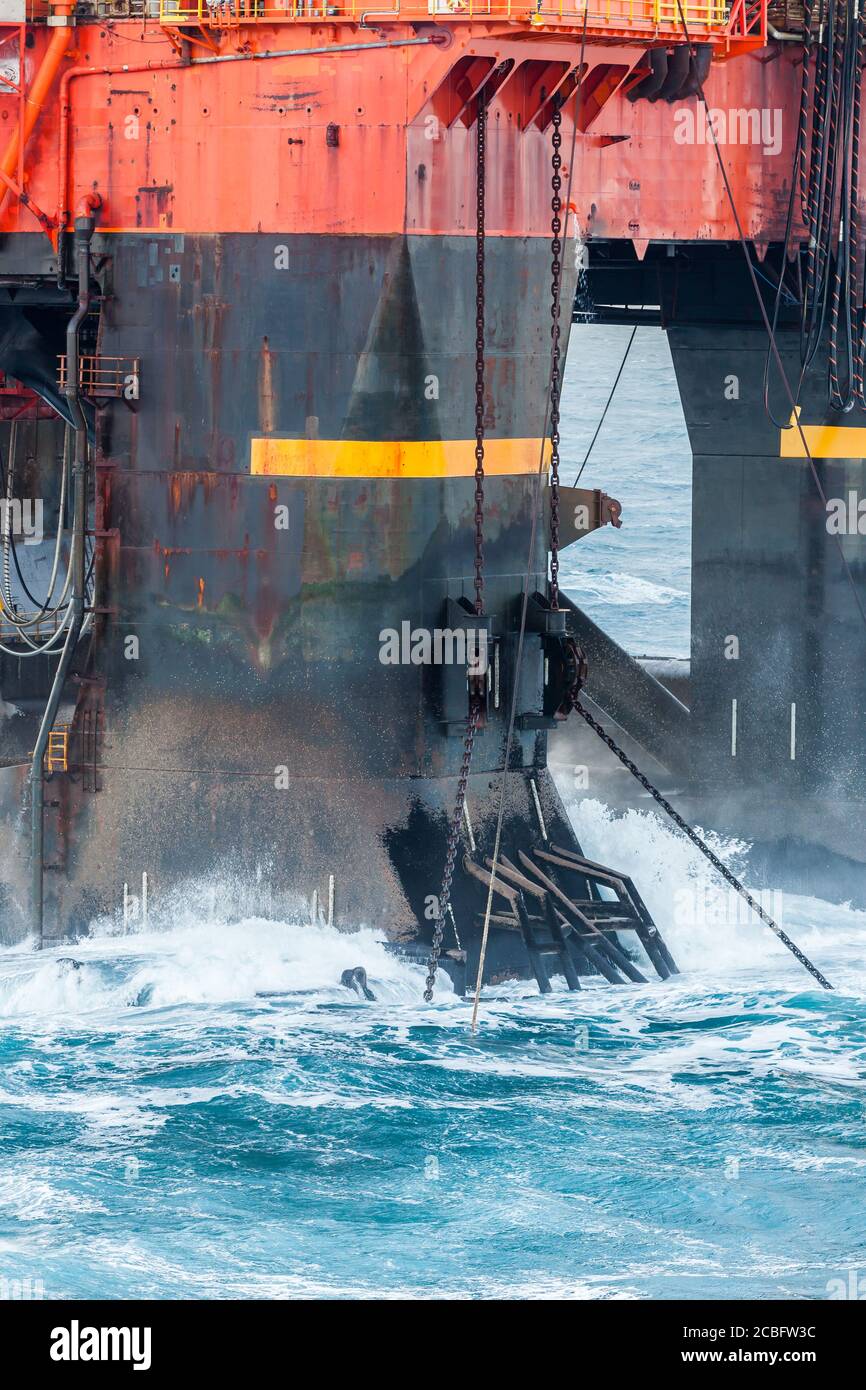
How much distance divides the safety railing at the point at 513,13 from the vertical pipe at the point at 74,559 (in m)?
3.51

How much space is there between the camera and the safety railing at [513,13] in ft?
104

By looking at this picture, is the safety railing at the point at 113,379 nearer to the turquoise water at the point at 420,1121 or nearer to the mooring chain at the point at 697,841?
the turquoise water at the point at 420,1121

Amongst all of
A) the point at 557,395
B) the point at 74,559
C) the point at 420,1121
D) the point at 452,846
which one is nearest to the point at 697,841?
the point at 452,846

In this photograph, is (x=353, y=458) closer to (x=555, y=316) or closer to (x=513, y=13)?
(x=555, y=316)

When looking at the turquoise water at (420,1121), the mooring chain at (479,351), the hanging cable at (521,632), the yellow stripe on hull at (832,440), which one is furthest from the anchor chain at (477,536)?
the yellow stripe on hull at (832,440)

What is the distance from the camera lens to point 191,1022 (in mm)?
32938

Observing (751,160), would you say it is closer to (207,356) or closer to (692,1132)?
(207,356)

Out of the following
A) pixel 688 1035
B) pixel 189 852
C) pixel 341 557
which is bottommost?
pixel 688 1035

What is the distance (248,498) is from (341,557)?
1626 millimetres

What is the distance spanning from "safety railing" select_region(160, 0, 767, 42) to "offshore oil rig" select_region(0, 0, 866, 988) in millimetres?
68

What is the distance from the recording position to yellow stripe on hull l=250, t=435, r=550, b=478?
33.2 meters

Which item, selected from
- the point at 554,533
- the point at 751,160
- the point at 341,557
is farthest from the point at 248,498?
the point at 751,160

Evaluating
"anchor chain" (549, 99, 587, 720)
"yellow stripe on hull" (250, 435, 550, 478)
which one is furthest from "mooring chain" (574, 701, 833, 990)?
"yellow stripe on hull" (250, 435, 550, 478)

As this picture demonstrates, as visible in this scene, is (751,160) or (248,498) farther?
(751,160)
